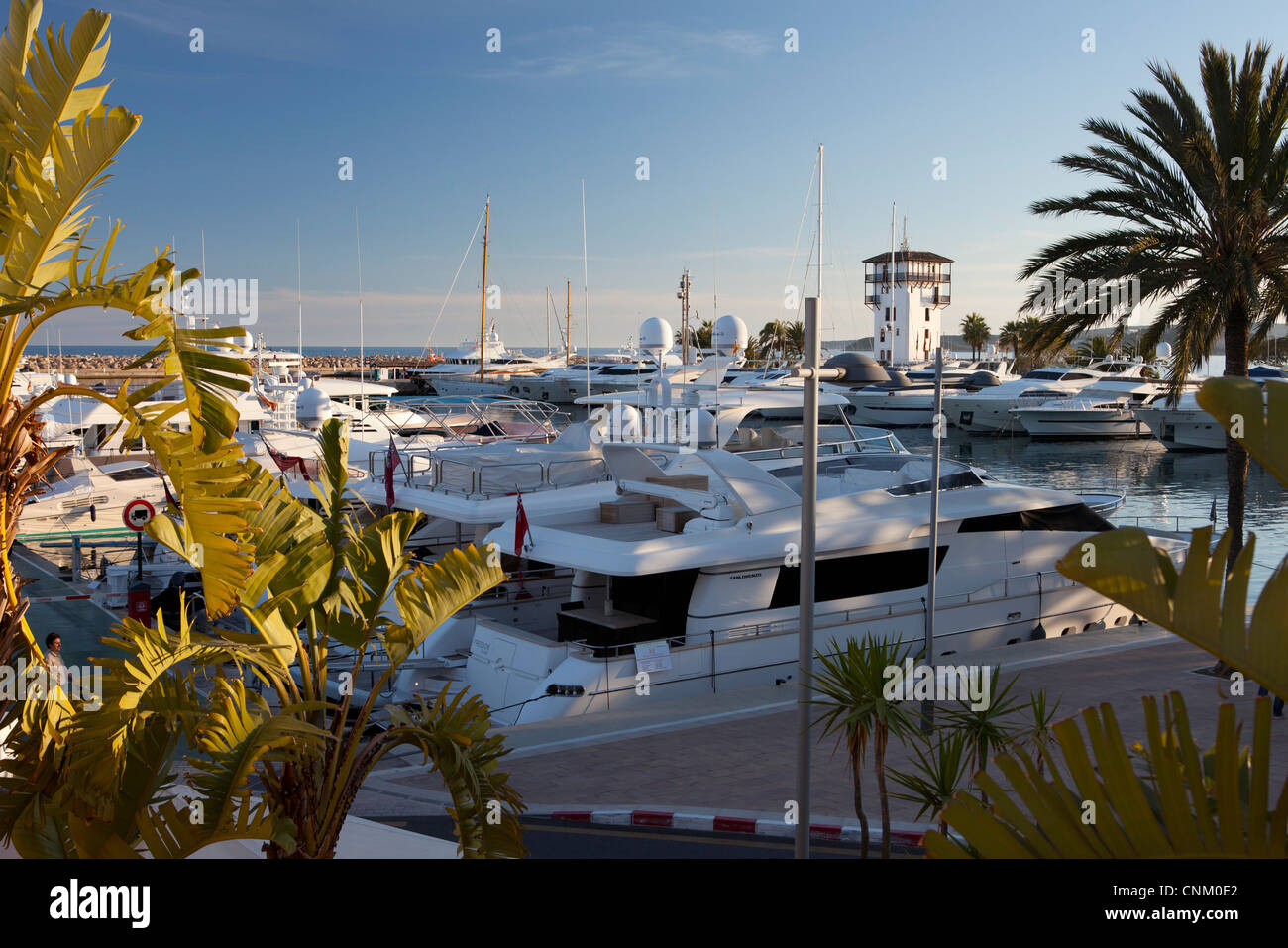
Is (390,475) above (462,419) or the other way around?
the other way around

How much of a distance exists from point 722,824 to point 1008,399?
2197 inches

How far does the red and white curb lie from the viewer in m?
9.29

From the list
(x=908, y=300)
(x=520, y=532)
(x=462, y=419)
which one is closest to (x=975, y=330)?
(x=908, y=300)

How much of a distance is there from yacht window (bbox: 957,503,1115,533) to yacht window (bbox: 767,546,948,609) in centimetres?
105

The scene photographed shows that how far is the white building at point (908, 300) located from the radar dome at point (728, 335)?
83.1m

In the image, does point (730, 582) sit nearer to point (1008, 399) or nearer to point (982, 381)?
point (1008, 399)

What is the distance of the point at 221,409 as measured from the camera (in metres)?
4.16

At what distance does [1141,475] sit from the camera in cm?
4503

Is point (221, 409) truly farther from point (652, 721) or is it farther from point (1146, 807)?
point (652, 721)

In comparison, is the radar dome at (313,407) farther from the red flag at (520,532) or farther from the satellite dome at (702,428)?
the red flag at (520,532)

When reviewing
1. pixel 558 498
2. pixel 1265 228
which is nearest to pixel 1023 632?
pixel 1265 228

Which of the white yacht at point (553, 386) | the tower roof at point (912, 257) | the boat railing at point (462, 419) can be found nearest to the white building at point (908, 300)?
the tower roof at point (912, 257)

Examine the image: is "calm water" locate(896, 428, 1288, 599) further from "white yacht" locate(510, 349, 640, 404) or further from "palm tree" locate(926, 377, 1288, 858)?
"white yacht" locate(510, 349, 640, 404)

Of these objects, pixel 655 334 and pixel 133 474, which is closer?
pixel 655 334
